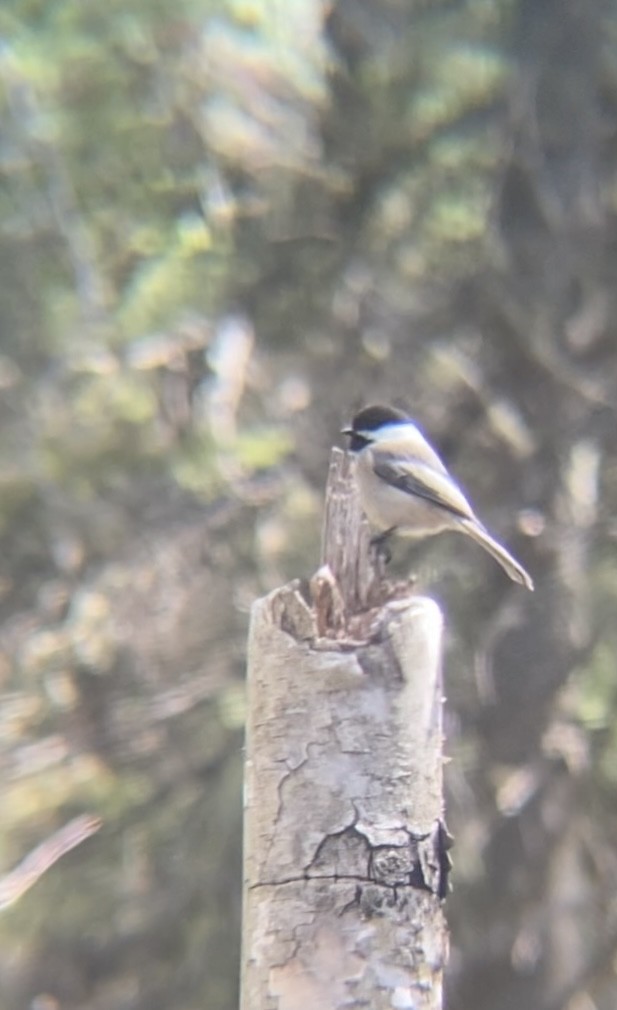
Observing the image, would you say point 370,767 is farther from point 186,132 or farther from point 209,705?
point 186,132

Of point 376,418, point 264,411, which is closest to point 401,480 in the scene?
point 376,418

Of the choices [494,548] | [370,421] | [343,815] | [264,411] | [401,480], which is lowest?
[343,815]

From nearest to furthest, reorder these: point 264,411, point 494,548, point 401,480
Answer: point 494,548 < point 401,480 < point 264,411

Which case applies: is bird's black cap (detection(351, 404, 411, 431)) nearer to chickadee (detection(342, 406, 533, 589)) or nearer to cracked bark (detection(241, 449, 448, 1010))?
chickadee (detection(342, 406, 533, 589))

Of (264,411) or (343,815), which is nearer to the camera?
(343,815)

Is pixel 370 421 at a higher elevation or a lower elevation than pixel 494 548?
higher

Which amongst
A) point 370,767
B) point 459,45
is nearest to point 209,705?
point 459,45

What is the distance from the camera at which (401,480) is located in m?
3.53

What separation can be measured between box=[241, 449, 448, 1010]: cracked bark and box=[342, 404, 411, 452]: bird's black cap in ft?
5.90

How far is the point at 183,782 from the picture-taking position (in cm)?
450

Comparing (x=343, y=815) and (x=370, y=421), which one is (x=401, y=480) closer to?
(x=370, y=421)

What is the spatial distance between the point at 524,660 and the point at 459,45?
188 cm

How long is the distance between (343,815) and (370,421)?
6.51ft

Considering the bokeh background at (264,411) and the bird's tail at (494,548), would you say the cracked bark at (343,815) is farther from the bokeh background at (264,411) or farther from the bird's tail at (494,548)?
the bokeh background at (264,411)
